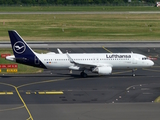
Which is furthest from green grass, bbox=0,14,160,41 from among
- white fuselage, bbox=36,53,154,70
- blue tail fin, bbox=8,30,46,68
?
blue tail fin, bbox=8,30,46,68

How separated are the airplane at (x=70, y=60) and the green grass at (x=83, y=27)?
43408 mm

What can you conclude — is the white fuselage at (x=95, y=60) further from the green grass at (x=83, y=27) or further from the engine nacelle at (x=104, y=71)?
the green grass at (x=83, y=27)

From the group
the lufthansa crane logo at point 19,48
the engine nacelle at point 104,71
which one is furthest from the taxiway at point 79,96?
the lufthansa crane logo at point 19,48

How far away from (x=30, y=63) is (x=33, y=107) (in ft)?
62.4

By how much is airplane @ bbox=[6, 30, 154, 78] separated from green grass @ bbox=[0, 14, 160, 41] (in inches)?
1709

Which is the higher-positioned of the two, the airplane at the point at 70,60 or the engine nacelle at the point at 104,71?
the airplane at the point at 70,60

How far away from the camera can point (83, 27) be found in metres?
124

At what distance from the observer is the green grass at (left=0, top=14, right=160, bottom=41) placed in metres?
108

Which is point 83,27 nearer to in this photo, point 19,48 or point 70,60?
point 70,60

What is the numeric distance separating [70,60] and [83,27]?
65.4 metres

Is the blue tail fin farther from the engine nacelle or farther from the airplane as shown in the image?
the engine nacelle

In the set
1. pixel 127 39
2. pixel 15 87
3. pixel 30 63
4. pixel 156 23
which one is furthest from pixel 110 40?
pixel 15 87

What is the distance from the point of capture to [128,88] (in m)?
51.9

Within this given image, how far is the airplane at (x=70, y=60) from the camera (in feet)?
194
